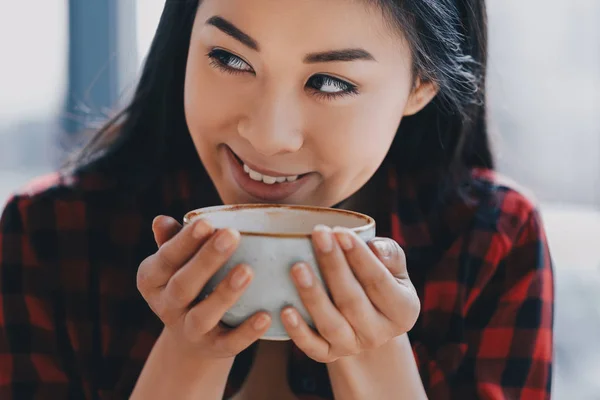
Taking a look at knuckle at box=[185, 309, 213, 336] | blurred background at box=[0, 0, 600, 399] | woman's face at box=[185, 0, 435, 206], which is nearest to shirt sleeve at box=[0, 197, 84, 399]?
woman's face at box=[185, 0, 435, 206]

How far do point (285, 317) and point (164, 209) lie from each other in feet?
2.15

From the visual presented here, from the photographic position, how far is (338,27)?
3.09 feet

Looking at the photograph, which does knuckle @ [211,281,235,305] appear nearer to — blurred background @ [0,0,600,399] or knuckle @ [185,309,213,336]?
knuckle @ [185,309,213,336]

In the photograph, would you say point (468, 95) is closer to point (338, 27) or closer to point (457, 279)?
point (457, 279)

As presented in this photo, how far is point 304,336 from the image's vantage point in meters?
0.75

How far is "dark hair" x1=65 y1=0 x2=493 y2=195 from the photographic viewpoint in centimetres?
122

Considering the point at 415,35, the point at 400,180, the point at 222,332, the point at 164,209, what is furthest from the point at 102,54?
the point at 222,332

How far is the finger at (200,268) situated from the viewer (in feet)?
2.33

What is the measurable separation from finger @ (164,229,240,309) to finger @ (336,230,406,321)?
0.11 meters

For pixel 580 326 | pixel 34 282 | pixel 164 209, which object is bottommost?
pixel 580 326

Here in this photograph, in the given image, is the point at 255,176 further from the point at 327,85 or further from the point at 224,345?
the point at 224,345

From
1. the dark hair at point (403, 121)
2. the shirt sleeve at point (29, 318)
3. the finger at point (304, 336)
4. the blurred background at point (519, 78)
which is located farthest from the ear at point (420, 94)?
the blurred background at point (519, 78)

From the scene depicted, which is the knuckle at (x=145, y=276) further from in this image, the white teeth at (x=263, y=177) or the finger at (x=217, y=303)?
the white teeth at (x=263, y=177)

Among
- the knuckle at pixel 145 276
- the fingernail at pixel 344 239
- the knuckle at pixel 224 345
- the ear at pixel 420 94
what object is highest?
the ear at pixel 420 94
